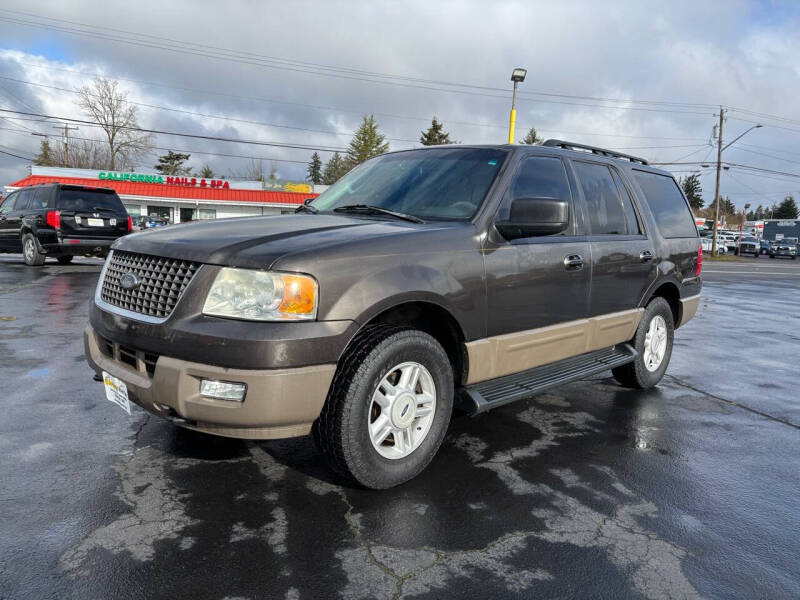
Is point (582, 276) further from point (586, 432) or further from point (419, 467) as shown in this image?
point (419, 467)

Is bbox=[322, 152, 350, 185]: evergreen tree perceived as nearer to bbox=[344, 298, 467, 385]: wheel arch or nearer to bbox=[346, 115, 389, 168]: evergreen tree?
bbox=[346, 115, 389, 168]: evergreen tree

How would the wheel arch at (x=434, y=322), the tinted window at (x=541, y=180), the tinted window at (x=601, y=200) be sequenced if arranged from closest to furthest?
the wheel arch at (x=434, y=322) < the tinted window at (x=541, y=180) < the tinted window at (x=601, y=200)

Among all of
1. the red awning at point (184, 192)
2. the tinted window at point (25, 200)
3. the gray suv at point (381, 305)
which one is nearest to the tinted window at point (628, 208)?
the gray suv at point (381, 305)

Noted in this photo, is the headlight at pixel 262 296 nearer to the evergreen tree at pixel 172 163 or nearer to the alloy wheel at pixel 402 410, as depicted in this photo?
the alloy wheel at pixel 402 410

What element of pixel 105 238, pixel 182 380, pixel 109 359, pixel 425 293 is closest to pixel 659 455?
pixel 425 293

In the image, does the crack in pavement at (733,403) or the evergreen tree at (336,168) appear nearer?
the crack in pavement at (733,403)

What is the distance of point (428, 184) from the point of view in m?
3.91

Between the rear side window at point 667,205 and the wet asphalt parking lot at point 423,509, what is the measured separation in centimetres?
169

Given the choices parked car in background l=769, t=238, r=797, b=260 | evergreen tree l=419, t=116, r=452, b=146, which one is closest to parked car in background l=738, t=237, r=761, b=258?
parked car in background l=769, t=238, r=797, b=260

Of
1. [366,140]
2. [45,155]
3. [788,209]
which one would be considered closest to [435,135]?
[366,140]

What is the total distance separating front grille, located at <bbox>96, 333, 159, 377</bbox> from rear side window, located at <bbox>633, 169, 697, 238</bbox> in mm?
4205

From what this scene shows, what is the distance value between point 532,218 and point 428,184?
786 mm

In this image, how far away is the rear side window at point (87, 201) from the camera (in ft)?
43.3

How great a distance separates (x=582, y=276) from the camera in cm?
418
